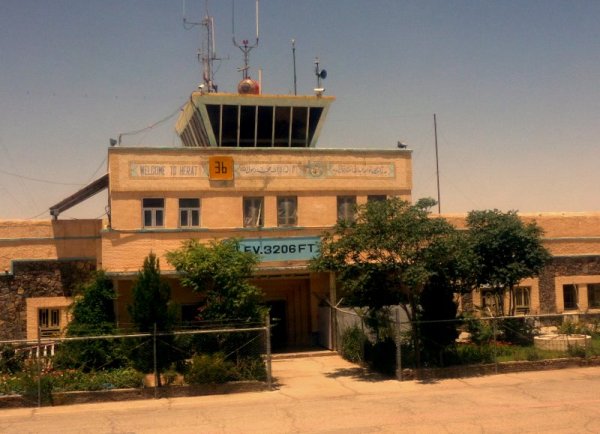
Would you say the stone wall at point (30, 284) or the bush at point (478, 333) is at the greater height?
the stone wall at point (30, 284)

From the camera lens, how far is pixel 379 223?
21.0 m

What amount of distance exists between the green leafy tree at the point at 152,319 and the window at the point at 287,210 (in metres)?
7.51

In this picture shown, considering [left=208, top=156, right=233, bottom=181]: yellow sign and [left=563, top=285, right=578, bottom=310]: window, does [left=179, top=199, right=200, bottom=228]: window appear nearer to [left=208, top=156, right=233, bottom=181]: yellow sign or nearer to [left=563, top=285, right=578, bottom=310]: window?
[left=208, top=156, right=233, bottom=181]: yellow sign

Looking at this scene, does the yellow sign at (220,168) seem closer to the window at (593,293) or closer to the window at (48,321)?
the window at (48,321)

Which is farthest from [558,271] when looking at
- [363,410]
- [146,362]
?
[146,362]

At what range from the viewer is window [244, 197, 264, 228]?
27109mm

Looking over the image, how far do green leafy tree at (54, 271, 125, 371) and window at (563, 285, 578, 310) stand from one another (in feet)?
67.0

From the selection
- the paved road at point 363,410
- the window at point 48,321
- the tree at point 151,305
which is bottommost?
the paved road at point 363,410

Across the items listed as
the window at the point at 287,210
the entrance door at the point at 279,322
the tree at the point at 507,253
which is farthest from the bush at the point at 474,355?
the entrance door at the point at 279,322

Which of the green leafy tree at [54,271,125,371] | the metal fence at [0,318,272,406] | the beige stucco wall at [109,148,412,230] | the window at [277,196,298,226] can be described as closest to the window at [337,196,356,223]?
the beige stucco wall at [109,148,412,230]

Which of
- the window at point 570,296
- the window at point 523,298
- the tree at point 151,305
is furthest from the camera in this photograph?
the window at point 570,296

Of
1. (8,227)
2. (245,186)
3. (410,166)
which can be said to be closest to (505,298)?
(410,166)

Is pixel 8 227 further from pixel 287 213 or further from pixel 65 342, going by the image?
pixel 287 213

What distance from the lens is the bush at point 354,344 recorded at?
78.3ft
